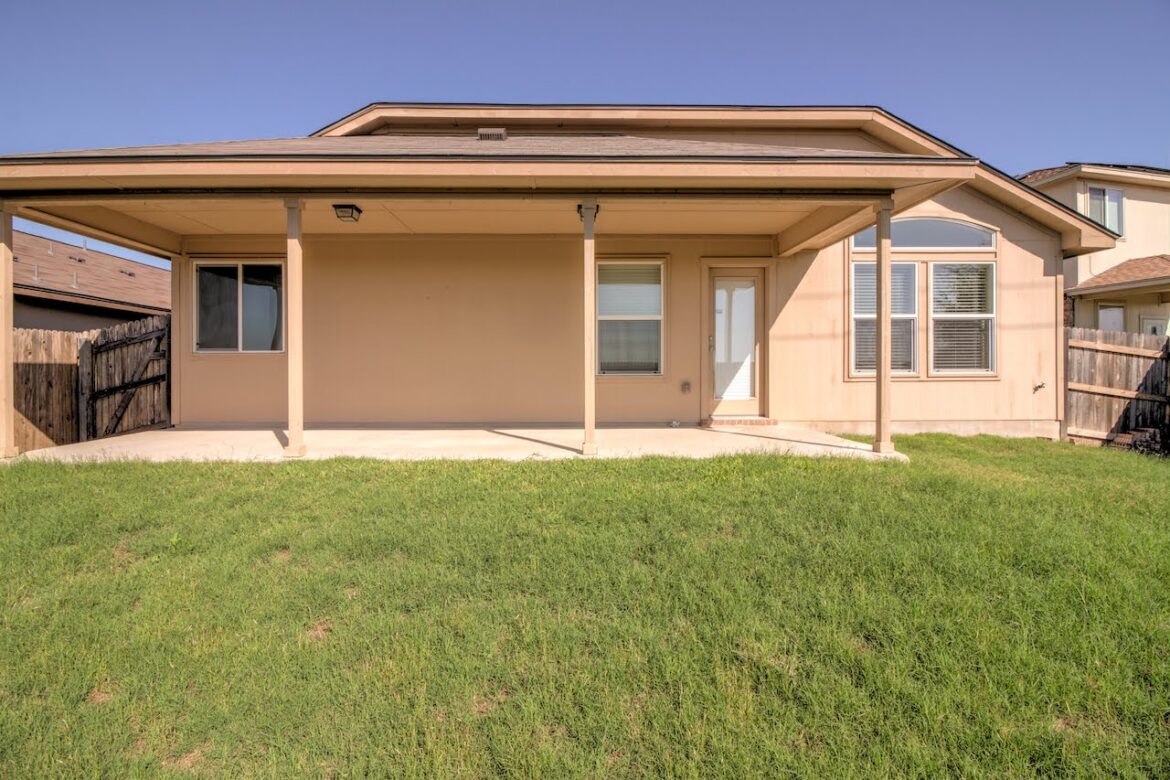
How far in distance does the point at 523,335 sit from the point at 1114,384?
881 centimetres

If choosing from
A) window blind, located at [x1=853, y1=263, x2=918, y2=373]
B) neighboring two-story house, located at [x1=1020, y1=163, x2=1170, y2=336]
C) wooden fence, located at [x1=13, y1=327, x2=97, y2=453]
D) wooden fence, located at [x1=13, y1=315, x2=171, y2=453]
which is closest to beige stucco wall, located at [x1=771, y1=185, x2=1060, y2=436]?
window blind, located at [x1=853, y1=263, x2=918, y2=373]

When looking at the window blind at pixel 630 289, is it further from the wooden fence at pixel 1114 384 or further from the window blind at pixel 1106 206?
the window blind at pixel 1106 206

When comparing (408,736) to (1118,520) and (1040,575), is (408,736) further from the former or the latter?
(1118,520)

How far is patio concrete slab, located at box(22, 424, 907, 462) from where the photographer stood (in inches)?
243

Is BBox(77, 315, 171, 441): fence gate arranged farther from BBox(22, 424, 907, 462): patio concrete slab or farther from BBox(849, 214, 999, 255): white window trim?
BBox(849, 214, 999, 255): white window trim

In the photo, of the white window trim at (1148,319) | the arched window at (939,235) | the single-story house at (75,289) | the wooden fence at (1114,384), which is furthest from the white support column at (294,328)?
the white window trim at (1148,319)

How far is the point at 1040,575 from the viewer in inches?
136

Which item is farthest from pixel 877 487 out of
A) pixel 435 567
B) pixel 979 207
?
pixel 979 207

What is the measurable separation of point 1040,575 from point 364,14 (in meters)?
14.2

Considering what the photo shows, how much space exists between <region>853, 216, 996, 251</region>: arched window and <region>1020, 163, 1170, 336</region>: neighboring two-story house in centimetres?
518

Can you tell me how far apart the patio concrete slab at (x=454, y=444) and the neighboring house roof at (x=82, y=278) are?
7018 mm

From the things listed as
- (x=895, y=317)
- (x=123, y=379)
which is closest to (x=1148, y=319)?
(x=895, y=317)

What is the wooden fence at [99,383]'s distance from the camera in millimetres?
9070

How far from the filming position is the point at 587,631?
9.73 feet
